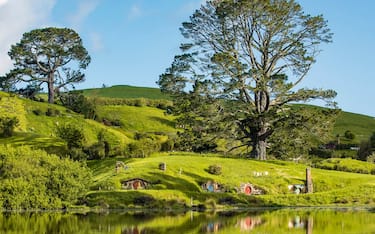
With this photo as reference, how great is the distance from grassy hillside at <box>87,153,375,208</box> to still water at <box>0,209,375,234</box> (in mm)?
5098

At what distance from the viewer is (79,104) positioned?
119 m

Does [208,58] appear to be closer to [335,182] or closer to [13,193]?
[335,182]

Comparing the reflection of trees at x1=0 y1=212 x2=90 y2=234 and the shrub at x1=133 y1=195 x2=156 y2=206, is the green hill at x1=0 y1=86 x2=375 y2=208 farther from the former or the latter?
the reflection of trees at x1=0 y1=212 x2=90 y2=234

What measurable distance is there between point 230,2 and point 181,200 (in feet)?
85.3

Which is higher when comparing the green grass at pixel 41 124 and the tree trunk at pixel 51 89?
the tree trunk at pixel 51 89

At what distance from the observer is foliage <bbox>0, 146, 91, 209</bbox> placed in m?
52.8

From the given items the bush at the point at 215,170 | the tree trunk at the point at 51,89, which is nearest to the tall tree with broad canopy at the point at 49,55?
the tree trunk at the point at 51,89

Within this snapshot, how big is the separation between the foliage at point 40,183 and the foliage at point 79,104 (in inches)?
2332

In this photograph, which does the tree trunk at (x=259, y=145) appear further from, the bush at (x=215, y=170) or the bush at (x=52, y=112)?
the bush at (x=52, y=112)

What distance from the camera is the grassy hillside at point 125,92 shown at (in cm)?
16475

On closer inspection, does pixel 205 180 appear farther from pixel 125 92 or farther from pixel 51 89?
pixel 125 92

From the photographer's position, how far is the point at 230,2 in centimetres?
7225

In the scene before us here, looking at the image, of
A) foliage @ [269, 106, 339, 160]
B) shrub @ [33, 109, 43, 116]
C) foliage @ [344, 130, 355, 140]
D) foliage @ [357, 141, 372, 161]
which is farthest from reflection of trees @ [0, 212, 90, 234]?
foliage @ [344, 130, 355, 140]

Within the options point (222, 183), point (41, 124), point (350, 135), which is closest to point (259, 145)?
point (222, 183)
